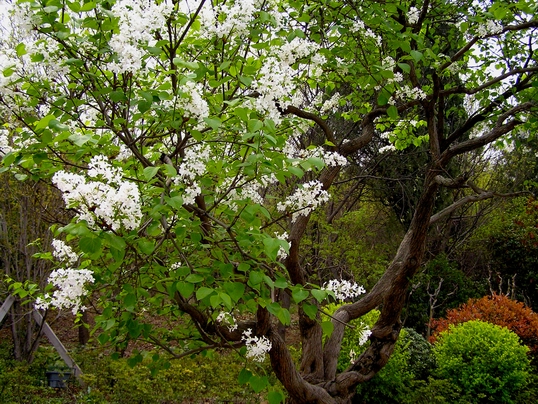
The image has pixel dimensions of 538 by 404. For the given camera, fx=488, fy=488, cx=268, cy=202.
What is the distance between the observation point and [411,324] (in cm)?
880

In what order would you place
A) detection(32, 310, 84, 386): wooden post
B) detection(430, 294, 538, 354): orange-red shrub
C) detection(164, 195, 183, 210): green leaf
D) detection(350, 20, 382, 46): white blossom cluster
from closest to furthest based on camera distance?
1. detection(164, 195, 183, 210): green leaf
2. detection(350, 20, 382, 46): white blossom cluster
3. detection(32, 310, 84, 386): wooden post
4. detection(430, 294, 538, 354): orange-red shrub

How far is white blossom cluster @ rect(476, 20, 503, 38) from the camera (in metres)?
3.34

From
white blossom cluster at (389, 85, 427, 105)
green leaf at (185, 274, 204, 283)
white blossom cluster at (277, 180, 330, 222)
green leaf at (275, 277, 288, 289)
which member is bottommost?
green leaf at (185, 274, 204, 283)

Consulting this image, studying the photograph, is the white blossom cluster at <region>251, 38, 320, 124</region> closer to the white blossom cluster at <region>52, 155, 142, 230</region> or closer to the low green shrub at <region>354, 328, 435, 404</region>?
the white blossom cluster at <region>52, 155, 142, 230</region>

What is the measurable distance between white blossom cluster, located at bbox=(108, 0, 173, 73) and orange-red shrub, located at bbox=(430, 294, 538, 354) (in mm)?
6395

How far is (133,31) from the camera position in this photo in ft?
6.27

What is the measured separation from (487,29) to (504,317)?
5.14 metres

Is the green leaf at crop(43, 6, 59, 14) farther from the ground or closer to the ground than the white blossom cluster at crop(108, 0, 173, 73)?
closer to the ground

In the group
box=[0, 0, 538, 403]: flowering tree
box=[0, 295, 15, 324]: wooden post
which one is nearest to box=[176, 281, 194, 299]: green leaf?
box=[0, 0, 538, 403]: flowering tree

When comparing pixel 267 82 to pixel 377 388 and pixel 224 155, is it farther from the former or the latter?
pixel 377 388

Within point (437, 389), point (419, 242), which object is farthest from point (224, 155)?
point (437, 389)

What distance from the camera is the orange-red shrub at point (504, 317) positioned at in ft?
23.2

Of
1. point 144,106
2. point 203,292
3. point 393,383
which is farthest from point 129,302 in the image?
point 393,383

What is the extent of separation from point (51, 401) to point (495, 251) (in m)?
8.88
